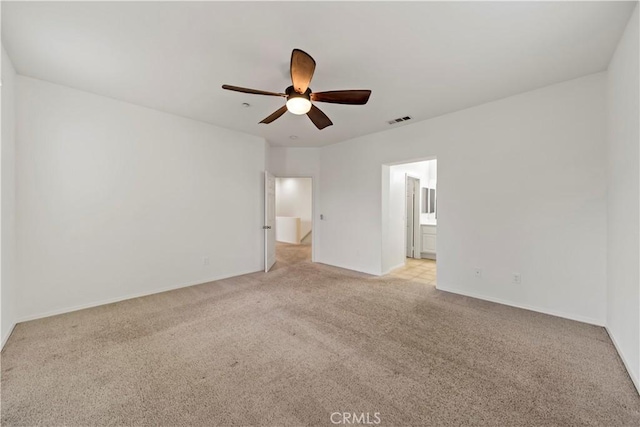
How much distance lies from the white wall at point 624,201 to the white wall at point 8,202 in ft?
17.3

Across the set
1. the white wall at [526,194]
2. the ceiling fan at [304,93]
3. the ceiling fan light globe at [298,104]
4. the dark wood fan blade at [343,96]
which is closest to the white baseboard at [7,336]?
the ceiling fan at [304,93]

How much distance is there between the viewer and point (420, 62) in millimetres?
2400

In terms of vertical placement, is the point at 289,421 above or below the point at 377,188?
below

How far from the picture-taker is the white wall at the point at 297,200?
29.8 ft

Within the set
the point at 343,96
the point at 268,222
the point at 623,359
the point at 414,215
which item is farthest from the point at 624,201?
the point at 268,222

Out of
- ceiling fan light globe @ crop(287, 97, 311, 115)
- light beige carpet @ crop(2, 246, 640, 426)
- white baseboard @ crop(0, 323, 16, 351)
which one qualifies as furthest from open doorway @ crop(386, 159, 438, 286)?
white baseboard @ crop(0, 323, 16, 351)

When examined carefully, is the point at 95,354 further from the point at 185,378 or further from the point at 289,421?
the point at 289,421

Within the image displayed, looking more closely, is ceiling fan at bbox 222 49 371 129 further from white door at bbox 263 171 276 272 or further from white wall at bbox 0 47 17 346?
white door at bbox 263 171 276 272

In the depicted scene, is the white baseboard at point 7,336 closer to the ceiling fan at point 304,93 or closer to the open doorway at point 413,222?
the ceiling fan at point 304,93

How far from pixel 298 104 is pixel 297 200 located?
6958mm

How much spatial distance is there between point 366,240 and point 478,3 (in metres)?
3.72

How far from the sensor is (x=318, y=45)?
2.13m

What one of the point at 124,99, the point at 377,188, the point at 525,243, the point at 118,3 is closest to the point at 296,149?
the point at 377,188

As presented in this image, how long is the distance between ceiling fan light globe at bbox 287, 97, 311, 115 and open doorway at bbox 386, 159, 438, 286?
2.88 meters
